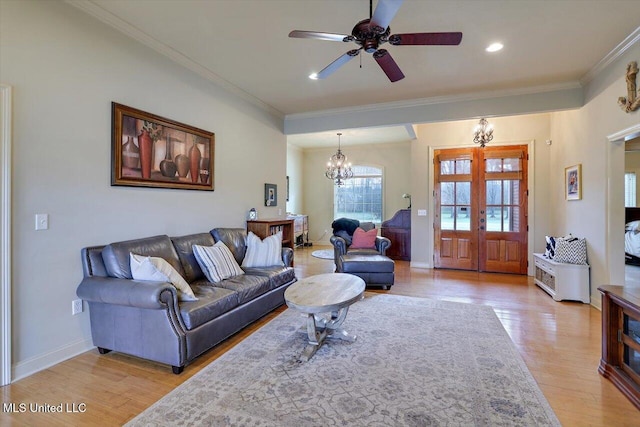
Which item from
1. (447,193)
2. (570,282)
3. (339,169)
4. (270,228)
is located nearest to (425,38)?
(270,228)

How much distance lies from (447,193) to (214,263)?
4.68 m

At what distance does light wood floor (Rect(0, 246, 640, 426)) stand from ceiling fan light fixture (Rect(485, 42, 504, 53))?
9.72 ft

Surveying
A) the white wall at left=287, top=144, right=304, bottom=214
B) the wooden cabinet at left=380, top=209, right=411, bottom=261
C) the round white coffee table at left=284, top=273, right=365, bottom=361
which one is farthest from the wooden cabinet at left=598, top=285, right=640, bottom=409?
Answer: the white wall at left=287, top=144, right=304, bottom=214

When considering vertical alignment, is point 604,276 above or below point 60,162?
below

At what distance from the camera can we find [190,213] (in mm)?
3633

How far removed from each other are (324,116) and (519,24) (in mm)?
3148

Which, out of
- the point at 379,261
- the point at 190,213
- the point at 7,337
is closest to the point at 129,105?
the point at 190,213

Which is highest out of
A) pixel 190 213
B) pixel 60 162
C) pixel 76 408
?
pixel 60 162

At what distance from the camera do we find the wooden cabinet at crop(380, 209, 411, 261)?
684cm

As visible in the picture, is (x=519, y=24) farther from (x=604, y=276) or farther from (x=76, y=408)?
(x=76, y=408)

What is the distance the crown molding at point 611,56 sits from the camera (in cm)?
288

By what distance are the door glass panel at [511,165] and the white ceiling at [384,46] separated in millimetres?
1716

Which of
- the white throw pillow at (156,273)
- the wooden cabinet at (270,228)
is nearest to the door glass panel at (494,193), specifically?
the wooden cabinet at (270,228)

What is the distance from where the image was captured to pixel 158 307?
2152 millimetres
